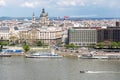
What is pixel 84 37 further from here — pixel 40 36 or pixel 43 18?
pixel 43 18

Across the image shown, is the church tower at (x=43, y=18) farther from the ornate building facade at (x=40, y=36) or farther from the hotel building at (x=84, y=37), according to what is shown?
the hotel building at (x=84, y=37)

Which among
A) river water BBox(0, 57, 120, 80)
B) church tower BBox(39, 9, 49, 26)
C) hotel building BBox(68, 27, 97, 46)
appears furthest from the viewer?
church tower BBox(39, 9, 49, 26)

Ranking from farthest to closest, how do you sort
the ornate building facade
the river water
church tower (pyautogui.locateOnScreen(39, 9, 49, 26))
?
church tower (pyautogui.locateOnScreen(39, 9, 49, 26)), the ornate building facade, the river water

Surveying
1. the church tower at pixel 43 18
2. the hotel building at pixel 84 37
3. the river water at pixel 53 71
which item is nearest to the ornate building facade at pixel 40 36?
the hotel building at pixel 84 37

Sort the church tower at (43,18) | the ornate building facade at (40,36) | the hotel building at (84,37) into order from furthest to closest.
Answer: the church tower at (43,18), the ornate building facade at (40,36), the hotel building at (84,37)

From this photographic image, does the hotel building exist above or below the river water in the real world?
above

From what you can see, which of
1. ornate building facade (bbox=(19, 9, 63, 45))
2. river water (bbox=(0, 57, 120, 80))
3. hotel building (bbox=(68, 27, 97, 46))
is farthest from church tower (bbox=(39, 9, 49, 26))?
river water (bbox=(0, 57, 120, 80))

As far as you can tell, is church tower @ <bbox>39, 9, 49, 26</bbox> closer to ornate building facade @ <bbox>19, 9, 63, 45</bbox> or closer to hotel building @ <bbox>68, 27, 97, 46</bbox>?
ornate building facade @ <bbox>19, 9, 63, 45</bbox>

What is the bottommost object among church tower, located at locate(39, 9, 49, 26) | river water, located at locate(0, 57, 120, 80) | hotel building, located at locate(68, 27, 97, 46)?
river water, located at locate(0, 57, 120, 80)

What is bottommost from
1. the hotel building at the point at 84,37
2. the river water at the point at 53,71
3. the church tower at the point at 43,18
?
the river water at the point at 53,71

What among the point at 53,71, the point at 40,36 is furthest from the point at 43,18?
the point at 53,71

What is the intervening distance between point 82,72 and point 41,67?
112 inches

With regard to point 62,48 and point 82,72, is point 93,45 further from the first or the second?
point 82,72

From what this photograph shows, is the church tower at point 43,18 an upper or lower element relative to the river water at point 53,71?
upper
